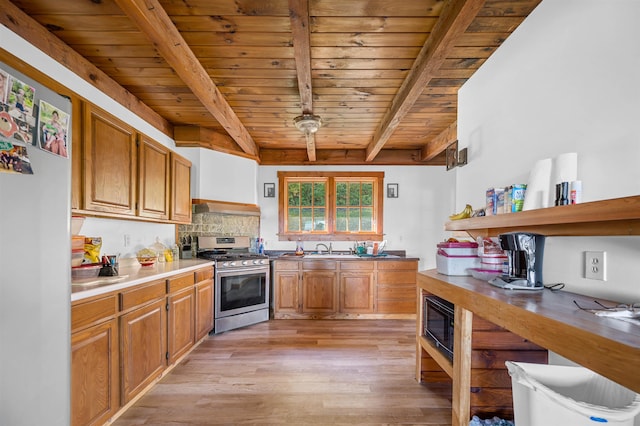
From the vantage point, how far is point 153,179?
2.87 metres

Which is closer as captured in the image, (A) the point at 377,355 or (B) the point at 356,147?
(A) the point at 377,355

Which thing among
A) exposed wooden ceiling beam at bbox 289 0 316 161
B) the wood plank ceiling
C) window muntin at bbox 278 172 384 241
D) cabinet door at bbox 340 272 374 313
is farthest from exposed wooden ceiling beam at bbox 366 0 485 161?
cabinet door at bbox 340 272 374 313

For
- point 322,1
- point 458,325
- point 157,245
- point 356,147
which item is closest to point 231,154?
point 157,245

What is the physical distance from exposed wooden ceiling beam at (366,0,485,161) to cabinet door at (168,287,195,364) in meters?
2.54

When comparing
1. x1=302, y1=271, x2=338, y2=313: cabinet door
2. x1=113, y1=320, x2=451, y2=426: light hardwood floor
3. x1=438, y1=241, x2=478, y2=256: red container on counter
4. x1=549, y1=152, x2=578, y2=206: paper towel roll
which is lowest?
x1=113, y1=320, x2=451, y2=426: light hardwood floor

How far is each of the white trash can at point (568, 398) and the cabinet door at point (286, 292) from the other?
300cm

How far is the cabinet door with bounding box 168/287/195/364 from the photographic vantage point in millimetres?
2512

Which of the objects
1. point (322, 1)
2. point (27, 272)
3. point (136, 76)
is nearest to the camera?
point (27, 272)

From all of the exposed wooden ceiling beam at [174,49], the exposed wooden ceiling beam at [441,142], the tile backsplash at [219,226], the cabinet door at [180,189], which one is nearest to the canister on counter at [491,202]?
the exposed wooden ceiling beam at [441,142]

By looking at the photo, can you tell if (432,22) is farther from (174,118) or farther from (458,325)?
(174,118)

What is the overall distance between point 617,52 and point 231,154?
374 cm

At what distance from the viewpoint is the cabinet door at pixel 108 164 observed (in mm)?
2032

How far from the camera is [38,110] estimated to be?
3.92 feet

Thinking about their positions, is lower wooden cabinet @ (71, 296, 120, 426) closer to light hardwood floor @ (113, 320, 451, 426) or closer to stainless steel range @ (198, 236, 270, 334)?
light hardwood floor @ (113, 320, 451, 426)
